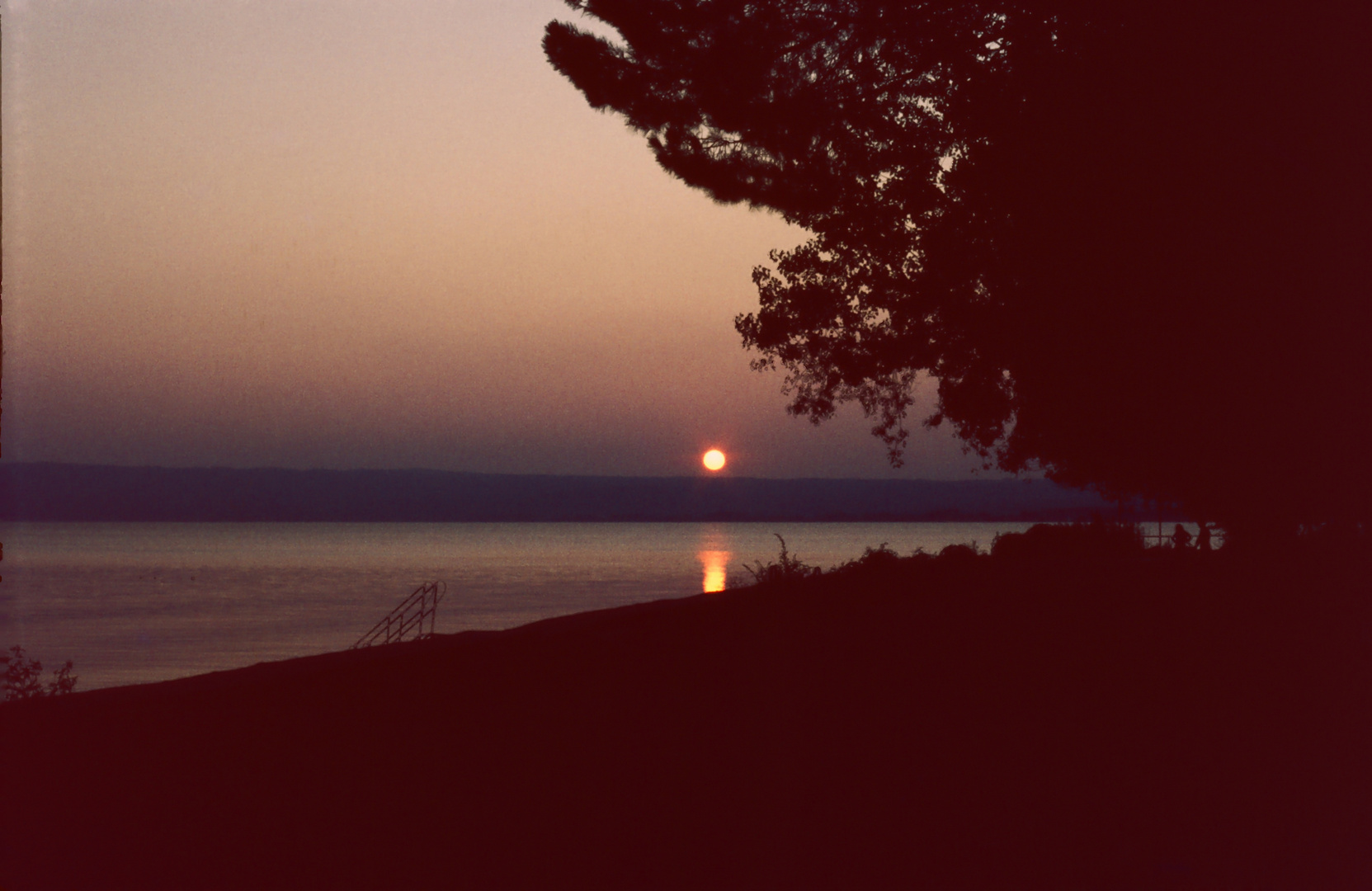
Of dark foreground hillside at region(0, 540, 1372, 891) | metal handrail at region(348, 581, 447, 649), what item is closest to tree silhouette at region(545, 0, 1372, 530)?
dark foreground hillside at region(0, 540, 1372, 891)

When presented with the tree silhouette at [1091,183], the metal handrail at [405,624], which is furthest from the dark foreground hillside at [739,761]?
the metal handrail at [405,624]

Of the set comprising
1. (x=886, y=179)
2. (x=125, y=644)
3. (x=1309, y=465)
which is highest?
(x=886, y=179)

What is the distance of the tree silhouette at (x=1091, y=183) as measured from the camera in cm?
931

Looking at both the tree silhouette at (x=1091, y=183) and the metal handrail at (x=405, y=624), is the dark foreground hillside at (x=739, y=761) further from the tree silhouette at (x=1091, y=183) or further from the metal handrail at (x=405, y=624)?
the metal handrail at (x=405, y=624)

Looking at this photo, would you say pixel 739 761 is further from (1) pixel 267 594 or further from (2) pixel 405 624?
(1) pixel 267 594

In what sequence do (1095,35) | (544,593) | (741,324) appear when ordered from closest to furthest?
(1095,35) < (741,324) < (544,593)

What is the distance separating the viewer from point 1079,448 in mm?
13555

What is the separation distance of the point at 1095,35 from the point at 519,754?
8.91m

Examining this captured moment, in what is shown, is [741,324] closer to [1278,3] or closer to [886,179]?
[886,179]

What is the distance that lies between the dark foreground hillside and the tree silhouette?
2689mm

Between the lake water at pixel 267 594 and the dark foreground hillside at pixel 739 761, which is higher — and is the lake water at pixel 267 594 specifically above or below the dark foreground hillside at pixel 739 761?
below

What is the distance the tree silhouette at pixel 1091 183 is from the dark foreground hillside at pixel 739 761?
2.69m

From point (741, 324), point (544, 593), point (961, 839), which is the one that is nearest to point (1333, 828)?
point (961, 839)

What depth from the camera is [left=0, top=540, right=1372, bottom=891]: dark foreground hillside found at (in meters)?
6.29
